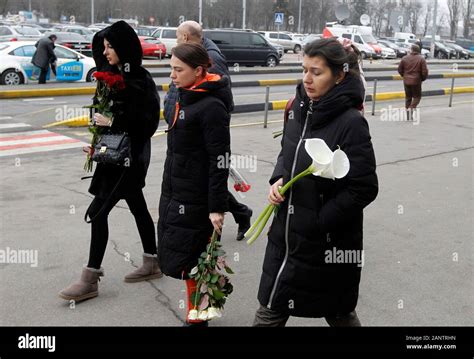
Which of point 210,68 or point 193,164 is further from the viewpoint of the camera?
point 210,68

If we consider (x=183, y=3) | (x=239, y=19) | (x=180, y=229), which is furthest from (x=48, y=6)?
(x=180, y=229)

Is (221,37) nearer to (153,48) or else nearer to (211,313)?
(153,48)

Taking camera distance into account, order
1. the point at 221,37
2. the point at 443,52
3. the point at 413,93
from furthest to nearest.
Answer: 1. the point at 443,52
2. the point at 221,37
3. the point at 413,93

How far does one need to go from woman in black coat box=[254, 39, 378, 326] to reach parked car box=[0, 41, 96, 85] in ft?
52.0

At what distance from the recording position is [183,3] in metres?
81.2

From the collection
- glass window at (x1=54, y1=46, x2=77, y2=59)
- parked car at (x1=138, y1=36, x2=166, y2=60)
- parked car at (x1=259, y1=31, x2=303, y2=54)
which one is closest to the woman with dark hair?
glass window at (x1=54, y1=46, x2=77, y2=59)

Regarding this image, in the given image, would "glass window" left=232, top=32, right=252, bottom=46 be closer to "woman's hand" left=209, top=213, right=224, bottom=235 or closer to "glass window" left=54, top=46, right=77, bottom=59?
"glass window" left=54, top=46, right=77, bottom=59

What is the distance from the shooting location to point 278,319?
3.00 metres

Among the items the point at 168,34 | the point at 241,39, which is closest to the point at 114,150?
the point at 241,39

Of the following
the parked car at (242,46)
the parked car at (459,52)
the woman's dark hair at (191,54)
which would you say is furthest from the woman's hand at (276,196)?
the parked car at (459,52)

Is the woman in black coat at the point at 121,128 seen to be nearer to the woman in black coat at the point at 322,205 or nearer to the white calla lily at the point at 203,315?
the white calla lily at the point at 203,315

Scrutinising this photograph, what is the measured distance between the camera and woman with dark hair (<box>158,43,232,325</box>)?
357 cm

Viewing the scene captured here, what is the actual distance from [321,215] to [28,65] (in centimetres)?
1684
